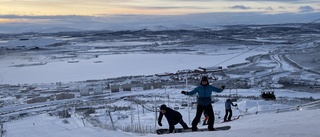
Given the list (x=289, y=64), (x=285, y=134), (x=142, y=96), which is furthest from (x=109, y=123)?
(x=289, y=64)

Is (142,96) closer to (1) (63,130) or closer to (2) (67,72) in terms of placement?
(1) (63,130)

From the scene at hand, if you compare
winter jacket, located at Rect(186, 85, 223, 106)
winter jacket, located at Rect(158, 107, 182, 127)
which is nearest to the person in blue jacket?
winter jacket, located at Rect(186, 85, 223, 106)

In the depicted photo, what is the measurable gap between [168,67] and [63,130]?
21.2 m

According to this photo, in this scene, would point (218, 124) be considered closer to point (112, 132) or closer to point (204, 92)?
point (204, 92)

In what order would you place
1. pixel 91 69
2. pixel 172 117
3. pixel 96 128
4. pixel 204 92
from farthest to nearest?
pixel 91 69, pixel 96 128, pixel 172 117, pixel 204 92

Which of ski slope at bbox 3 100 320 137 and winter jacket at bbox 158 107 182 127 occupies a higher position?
winter jacket at bbox 158 107 182 127

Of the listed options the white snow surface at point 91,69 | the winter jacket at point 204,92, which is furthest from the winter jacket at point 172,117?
the white snow surface at point 91,69

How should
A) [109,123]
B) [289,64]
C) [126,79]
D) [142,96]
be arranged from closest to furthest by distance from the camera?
[109,123] → [142,96] → [126,79] → [289,64]

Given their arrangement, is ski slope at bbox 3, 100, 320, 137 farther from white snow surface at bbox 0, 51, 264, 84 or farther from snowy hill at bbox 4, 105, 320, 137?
white snow surface at bbox 0, 51, 264, 84

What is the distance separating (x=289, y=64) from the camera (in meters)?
33.8

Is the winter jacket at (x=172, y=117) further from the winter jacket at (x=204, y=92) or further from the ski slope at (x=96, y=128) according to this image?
the winter jacket at (x=204, y=92)

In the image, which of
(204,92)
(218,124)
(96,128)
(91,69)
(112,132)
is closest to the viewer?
(204,92)

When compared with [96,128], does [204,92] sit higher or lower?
higher

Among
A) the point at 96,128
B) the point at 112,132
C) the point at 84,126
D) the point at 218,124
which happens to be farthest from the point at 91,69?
the point at 218,124
